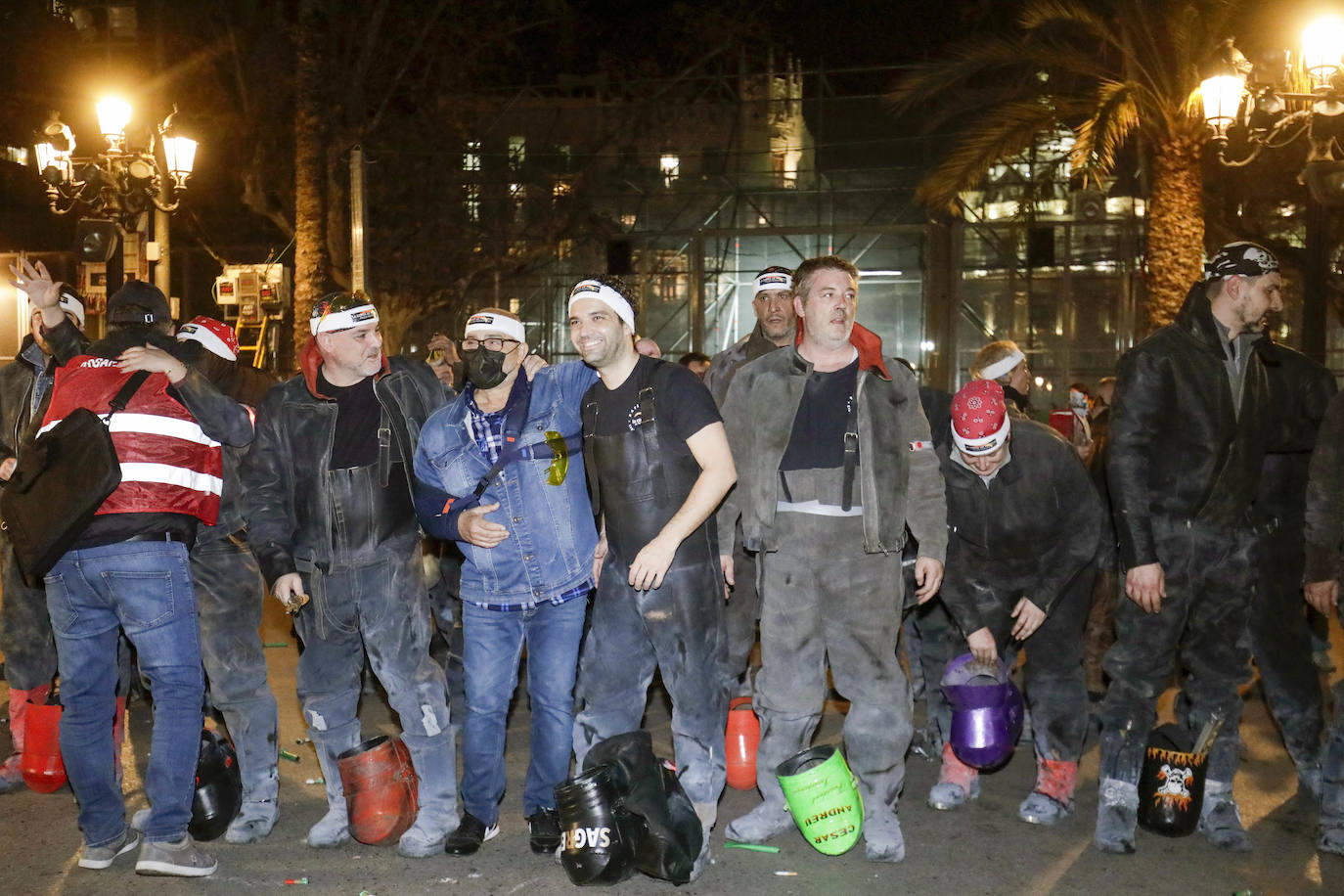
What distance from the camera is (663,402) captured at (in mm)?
4652

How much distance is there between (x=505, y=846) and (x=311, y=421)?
185 cm

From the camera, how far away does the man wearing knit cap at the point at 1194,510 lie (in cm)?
510

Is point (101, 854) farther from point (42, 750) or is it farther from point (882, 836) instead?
point (882, 836)

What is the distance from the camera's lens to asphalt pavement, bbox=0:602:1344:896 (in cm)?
461

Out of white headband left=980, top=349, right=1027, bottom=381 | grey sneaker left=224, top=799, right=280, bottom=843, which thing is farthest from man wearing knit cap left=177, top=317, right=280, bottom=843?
white headband left=980, top=349, right=1027, bottom=381

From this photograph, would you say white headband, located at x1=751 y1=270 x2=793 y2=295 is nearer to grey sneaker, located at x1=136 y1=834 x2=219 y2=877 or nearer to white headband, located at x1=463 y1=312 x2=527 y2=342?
white headband, located at x1=463 y1=312 x2=527 y2=342

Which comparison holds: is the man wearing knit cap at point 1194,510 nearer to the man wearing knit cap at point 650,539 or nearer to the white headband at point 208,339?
the man wearing knit cap at point 650,539

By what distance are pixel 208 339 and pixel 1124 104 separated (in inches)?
477

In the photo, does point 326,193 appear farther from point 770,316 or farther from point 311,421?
point 311,421

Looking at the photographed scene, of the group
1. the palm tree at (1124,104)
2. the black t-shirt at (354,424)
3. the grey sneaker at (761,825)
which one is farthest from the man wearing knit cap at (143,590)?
the palm tree at (1124,104)

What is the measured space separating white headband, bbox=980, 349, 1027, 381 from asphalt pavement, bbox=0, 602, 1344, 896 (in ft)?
7.48

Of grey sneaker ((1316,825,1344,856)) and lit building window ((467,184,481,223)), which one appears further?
lit building window ((467,184,481,223))

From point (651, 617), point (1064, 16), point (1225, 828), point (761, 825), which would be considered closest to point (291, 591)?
point (651, 617)

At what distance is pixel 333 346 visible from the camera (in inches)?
196
